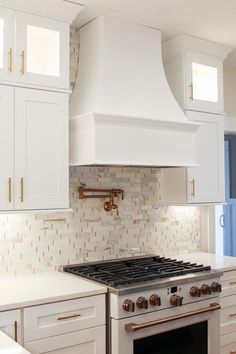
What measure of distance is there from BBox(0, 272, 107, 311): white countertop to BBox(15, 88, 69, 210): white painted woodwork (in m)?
0.50

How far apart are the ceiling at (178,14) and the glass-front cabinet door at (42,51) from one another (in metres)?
0.27

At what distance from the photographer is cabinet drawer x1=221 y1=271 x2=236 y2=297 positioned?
130 inches

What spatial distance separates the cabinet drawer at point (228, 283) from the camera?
3311 mm

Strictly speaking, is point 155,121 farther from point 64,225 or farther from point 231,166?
point 231,166

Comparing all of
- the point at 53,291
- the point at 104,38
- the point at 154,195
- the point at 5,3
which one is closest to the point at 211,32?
the point at 104,38

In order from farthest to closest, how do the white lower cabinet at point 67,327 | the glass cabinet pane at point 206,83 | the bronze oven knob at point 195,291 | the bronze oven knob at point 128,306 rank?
the glass cabinet pane at point 206,83, the bronze oven knob at point 195,291, the bronze oven knob at point 128,306, the white lower cabinet at point 67,327

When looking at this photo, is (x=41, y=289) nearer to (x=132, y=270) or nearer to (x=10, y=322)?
(x=10, y=322)

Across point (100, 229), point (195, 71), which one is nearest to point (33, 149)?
point (100, 229)

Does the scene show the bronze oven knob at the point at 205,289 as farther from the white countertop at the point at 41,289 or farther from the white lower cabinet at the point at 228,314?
the white countertop at the point at 41,289

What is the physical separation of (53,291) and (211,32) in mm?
2350

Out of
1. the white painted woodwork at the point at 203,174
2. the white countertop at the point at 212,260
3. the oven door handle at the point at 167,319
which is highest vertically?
the white painted woodwork at the point at 203,174

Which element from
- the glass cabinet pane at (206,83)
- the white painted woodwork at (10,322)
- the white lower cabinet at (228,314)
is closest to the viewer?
the white painted woodwork at (10,322)

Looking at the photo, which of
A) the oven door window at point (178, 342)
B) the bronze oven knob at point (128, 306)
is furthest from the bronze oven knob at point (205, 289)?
the bronze oven knob at point (128, 306)

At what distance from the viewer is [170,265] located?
10.7 feet
